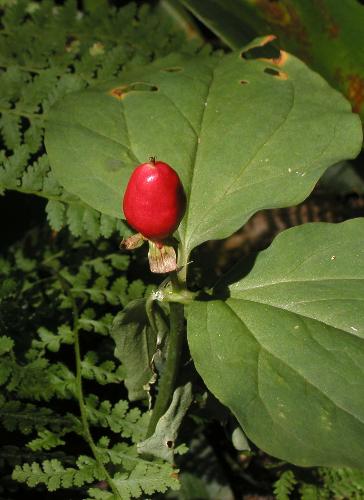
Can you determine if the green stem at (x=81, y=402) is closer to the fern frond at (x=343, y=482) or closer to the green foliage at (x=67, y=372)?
the green foliage at (x=67, y=372)

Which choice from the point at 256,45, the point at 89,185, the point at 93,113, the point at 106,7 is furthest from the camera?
the point at 106,7

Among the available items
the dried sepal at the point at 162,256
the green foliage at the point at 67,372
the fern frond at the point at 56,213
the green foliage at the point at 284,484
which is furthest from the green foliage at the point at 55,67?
the green foliage at the point at 284,484

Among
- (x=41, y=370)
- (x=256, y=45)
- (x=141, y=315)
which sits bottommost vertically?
(x=41, y=370)

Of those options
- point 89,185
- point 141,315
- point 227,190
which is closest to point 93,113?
point 89,185

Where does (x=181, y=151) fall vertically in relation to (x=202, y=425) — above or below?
above

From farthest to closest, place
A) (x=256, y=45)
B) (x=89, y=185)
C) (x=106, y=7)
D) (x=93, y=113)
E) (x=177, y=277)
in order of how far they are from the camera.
→ (x=106, y=7) → (x=256, y=45) → (x=93, y=113) → (x=89, y=185) → (x=177, y=277)

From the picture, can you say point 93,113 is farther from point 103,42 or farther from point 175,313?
point 103,42

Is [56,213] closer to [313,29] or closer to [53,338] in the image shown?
[53,338]
